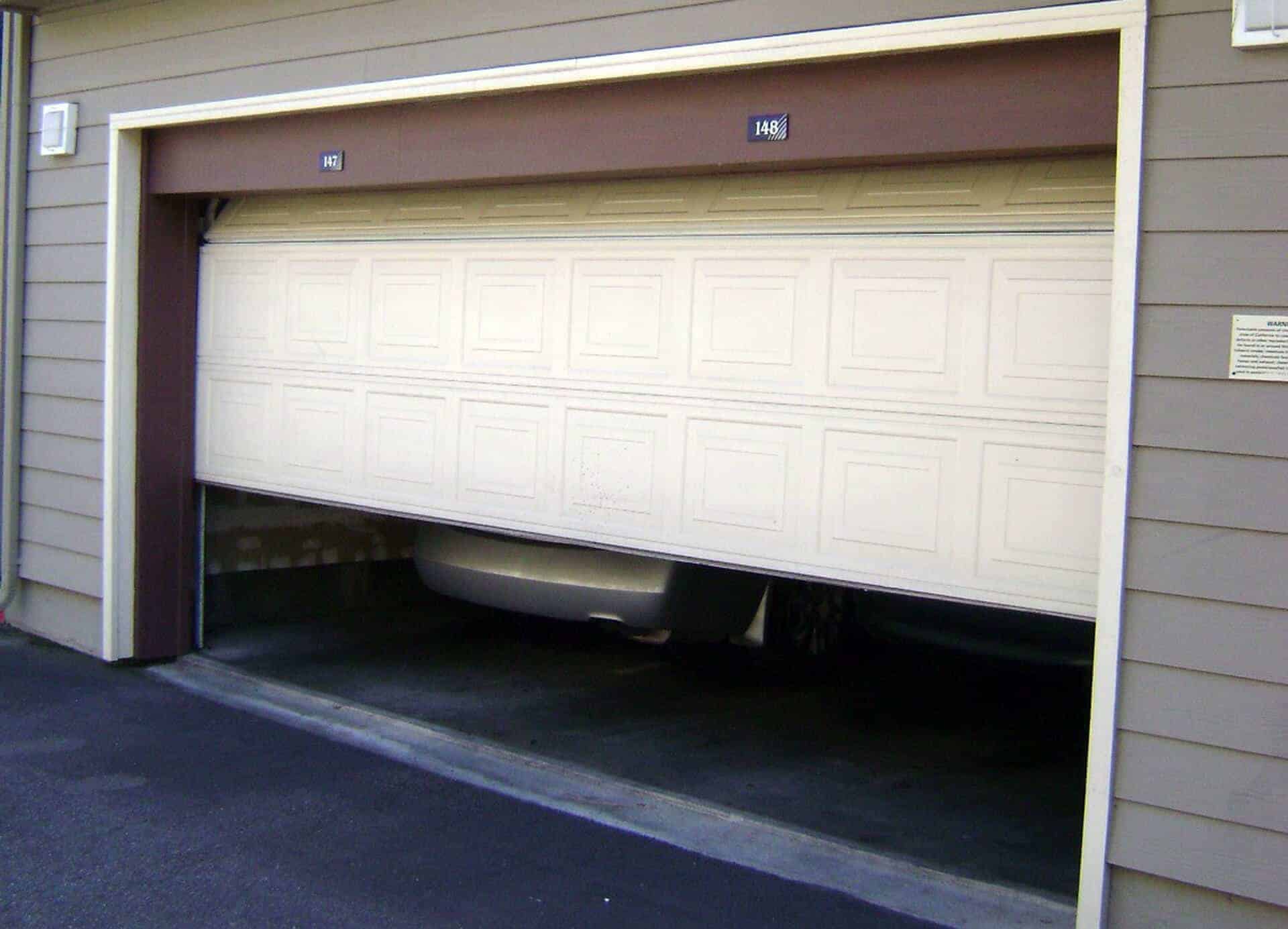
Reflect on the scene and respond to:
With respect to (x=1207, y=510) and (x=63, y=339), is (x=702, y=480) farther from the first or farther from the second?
(x=63, y=339)

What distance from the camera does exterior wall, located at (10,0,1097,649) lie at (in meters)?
5.50

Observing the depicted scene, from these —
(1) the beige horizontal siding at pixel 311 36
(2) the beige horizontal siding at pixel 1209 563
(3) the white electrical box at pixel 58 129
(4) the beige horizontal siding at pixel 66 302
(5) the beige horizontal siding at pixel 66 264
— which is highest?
(1) the beige horizontal siding at pixel 311 36

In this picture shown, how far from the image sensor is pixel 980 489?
15.2 feet

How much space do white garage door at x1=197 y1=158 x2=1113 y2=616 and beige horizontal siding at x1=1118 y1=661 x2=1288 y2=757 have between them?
0.53 metres

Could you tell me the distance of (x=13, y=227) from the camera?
7820mm

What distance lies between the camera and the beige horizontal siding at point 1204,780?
3.72 m

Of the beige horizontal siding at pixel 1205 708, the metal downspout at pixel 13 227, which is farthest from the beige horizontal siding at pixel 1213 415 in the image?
the metal downspout at pixel 13 227

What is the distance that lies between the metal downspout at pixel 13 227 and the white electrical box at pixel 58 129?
310mm

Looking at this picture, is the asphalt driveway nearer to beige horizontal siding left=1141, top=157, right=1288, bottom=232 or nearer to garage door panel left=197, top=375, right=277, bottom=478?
garage door panel left=197, top=375, right=277, bottom=478

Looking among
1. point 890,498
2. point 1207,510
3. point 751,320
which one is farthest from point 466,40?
point 1207,510

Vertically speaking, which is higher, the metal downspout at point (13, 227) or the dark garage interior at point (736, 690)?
the metal downspout at point (13, 227)

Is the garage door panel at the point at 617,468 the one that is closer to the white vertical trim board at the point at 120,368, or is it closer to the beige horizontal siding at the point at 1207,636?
the beige horizontal siding at the point at 1207,636

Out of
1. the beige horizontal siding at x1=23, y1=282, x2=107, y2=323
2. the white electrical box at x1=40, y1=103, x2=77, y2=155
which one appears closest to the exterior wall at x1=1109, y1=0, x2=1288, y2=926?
the beige horizontal siding at x1=23, y1=282, x2=107, y2=323

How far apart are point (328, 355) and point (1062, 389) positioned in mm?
3720
